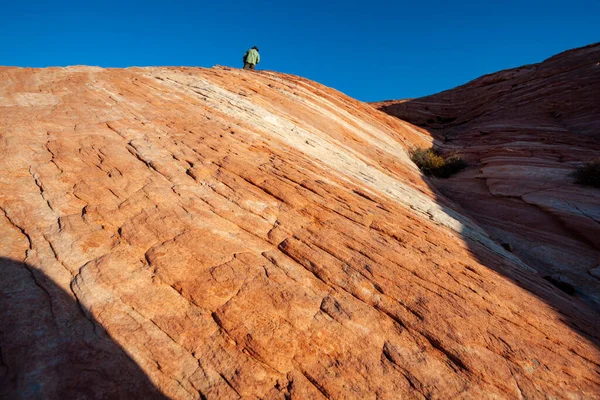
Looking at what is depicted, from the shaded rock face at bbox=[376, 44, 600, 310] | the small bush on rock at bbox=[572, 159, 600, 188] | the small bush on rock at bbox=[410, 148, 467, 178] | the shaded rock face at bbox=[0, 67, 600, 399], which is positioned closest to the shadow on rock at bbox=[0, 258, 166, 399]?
the shaded rock face at bbox=[0, 67, 600, 399]

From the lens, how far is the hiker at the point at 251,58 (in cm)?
2256

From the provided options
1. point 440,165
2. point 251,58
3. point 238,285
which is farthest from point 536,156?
point 251,58

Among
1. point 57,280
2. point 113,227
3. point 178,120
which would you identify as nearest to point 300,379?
point 57,280

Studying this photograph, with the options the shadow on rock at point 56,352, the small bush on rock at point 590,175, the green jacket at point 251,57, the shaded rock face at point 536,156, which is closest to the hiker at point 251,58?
the green jacket at point 251,57

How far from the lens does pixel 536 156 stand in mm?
14430

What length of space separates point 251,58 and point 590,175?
21.4m

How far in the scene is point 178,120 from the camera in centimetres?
974

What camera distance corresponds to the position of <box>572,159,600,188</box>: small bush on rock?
1089cm

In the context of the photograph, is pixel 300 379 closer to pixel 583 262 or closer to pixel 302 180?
pixel 302 180

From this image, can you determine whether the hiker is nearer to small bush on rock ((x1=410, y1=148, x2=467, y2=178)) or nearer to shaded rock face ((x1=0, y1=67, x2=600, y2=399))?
small bush on rock ((x1=410, y1=148, x2=467, y2=178))

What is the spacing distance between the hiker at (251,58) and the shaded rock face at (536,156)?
15.5 m

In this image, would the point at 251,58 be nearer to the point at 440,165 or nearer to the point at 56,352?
the point at 440,165

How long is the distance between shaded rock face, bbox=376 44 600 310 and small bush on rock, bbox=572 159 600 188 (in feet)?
1.39

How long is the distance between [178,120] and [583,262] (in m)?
13.0
